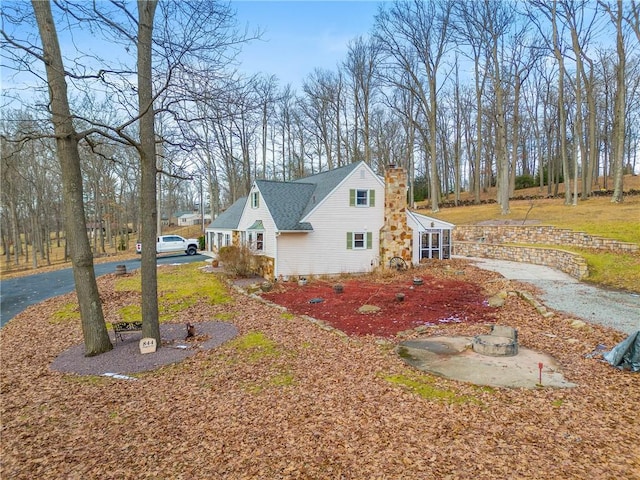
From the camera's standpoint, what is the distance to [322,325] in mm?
9562

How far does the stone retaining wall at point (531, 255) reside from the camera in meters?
15.2

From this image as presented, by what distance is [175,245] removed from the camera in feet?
97.9

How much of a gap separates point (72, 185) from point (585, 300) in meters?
13.9

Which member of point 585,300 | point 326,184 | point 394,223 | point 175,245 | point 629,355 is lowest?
point 585,300

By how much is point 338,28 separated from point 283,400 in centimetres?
1331

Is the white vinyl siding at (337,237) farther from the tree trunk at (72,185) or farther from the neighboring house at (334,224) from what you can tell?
the tree trunk at (72,185)

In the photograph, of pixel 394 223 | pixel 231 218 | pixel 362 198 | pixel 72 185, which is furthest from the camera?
pixel 231 218

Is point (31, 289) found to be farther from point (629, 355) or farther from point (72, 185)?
point (629, 355)

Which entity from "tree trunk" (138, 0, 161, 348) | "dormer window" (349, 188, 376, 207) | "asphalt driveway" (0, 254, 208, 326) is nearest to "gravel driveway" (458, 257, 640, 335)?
"dormer window" (349, 188, 376, 207)

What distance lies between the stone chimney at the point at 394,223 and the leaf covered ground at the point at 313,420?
10.9 m

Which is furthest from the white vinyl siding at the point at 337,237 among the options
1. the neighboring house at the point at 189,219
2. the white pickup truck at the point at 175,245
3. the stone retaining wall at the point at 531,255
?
the neighboring house at the point at 189,219

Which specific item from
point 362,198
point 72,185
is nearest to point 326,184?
point 362,198

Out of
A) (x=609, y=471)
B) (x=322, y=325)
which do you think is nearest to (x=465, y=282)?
(x=322, y=325)

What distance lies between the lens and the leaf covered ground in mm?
3951
